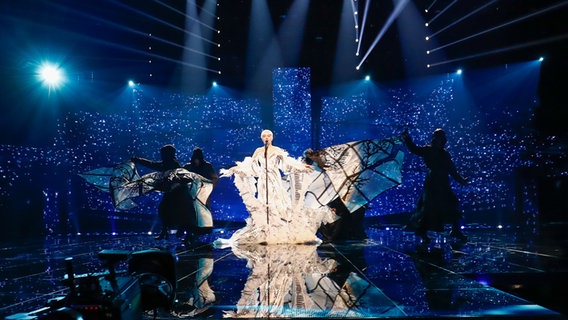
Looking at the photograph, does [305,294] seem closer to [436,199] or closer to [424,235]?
[424,235]

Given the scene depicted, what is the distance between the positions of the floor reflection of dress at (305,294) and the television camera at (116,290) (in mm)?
1053

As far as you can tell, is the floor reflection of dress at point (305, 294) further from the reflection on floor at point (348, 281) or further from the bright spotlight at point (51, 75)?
the bright spotlight at point (51, 75)

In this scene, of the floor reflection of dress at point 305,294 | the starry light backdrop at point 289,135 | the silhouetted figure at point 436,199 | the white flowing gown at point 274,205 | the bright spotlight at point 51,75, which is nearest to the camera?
the floor reflection of dress at point 305,294

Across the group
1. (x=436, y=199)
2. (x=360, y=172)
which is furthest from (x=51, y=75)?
(x=436, y=199)

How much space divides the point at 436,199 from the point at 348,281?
13.1 ft

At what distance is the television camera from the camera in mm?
1339

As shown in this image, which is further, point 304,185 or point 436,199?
point 304,185

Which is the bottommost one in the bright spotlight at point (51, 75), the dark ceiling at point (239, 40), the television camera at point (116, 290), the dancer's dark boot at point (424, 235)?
the dancer's dark boot at point (424, 235)

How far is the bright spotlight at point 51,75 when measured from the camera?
11000mm

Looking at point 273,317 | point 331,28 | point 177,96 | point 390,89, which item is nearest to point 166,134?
point 177,96

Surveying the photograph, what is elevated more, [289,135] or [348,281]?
[289,135]

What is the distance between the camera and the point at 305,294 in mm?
3371

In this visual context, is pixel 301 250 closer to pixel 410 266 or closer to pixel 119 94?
pixel 410 266

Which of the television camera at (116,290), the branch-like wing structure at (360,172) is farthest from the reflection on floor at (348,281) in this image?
the branch-like wing structure at (360,172)
